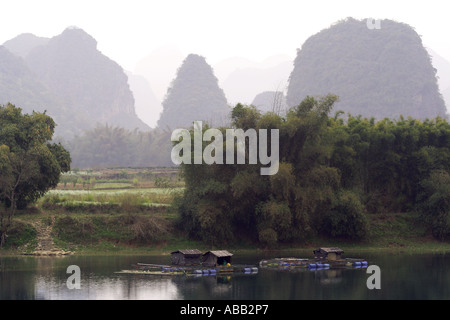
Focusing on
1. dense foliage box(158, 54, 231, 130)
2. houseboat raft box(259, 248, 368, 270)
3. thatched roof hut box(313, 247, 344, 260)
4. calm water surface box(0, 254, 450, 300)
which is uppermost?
dense foliage box(158, 54, 231, 130)

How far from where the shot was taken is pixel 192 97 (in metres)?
134

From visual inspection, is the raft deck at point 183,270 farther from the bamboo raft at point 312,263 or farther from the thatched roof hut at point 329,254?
the thatched roof hut at point 329,254

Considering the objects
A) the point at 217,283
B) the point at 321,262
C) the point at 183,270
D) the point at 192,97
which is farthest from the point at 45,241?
the point at 192,97

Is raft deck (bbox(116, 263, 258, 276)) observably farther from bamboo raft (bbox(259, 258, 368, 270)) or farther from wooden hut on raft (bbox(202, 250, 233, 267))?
bamboo raft (bbox(259, 258, 368, 270))

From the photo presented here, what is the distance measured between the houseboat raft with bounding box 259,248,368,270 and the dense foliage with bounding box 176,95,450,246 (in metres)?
3.37

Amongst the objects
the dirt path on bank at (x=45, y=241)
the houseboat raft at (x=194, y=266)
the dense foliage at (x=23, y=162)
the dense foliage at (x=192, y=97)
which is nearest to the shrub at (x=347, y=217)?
the houseboat raft at (x=194, y=266)

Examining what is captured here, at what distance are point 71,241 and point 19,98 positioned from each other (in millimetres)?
97822

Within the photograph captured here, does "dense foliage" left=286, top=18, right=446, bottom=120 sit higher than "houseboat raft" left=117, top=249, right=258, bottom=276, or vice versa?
"dense foliage" left=286, top=18, right=446, bottom=120

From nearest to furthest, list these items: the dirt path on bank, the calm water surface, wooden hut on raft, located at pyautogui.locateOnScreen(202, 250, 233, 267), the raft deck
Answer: the calm water surface → the raft deck → wooden hut on raft, located at pyautogui.locateOnScreen(202, 250, 233, 267) → the dirt path on bank

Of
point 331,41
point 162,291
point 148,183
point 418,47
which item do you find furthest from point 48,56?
point 162,291

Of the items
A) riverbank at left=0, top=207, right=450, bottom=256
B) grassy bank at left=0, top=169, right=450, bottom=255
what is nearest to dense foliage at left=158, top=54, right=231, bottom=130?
grassy bank at left=0, top=169, right=450, bottom=255

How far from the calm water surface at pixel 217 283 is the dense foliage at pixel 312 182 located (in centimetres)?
461

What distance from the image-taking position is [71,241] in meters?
30.9

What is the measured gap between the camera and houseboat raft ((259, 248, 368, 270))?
87.1 feet
